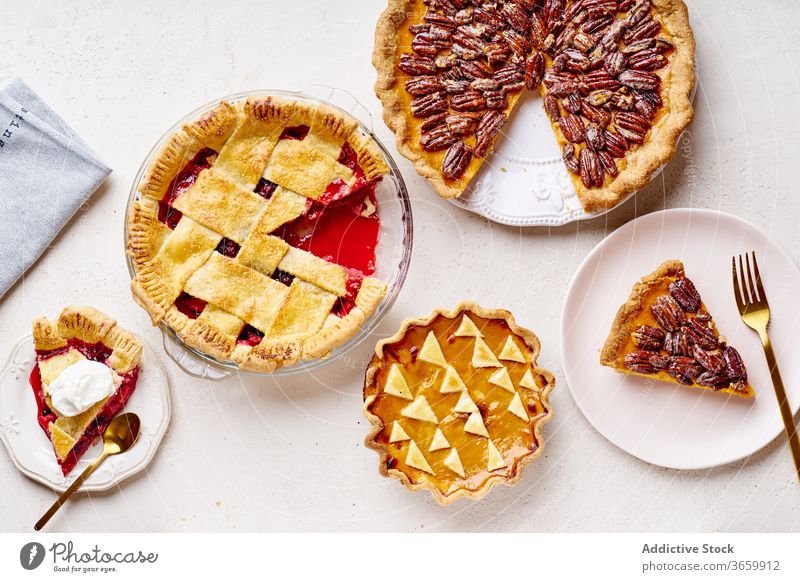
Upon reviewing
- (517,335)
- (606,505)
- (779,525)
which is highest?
(517,335)

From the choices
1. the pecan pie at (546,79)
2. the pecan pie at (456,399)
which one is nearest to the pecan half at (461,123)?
the pecan pie at (546,79)

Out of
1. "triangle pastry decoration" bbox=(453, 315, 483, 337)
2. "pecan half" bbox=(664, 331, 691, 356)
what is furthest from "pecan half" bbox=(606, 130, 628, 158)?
"triangle pastry decoration" bbox=(453, 315, 483, 337)

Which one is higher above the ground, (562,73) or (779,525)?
(562,73)

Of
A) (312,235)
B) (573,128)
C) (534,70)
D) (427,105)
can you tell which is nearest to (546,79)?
(534,70)

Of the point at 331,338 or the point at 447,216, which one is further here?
the point at 447,216

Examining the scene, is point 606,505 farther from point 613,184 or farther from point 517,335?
point 613,184

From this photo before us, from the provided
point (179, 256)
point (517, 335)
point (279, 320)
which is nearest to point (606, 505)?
point (517, 335)
